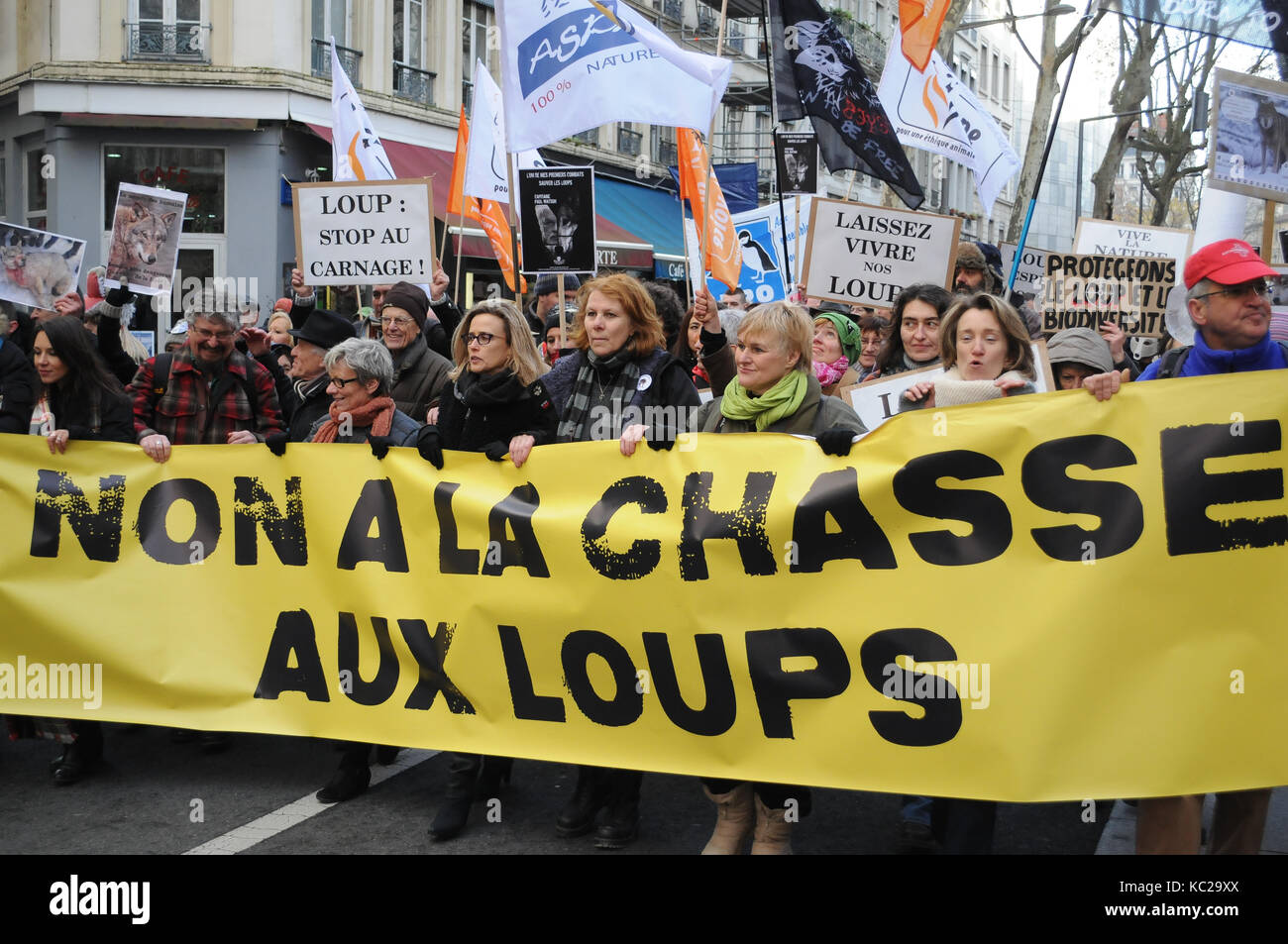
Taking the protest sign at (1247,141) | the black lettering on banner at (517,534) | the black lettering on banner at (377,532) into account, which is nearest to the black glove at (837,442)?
the black lettering on banner at (517,534)

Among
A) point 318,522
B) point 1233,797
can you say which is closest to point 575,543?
point 318,522

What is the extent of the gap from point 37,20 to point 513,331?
1915 centimetres

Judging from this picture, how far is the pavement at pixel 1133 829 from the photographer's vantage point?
4.58 m

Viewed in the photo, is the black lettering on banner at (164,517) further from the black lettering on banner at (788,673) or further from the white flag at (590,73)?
the white flag at (590,73)

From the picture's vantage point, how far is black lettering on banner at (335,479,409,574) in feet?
15.8

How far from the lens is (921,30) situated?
29.8 feet

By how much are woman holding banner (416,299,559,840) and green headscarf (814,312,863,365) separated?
Answer: 7.78 ft

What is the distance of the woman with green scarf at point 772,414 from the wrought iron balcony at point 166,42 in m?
18.5

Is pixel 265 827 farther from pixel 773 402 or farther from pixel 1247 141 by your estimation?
pixel 1247 141

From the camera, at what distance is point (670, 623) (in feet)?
14.1

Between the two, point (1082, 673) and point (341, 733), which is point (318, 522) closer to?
point (341, 733)

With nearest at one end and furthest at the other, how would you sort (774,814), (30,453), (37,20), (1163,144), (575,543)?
(774,814), (575,543), (30,453), (37,20), (1163,144)

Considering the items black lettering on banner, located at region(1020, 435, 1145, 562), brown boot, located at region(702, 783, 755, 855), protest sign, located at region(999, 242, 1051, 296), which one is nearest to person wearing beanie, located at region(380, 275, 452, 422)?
brown boot, located at region(702, 783, 755, 855)

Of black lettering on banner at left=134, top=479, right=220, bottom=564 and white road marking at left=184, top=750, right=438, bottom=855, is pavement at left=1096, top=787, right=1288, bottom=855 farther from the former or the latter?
black lettering on banner at left=134, top=479, right=220, bottom=564
